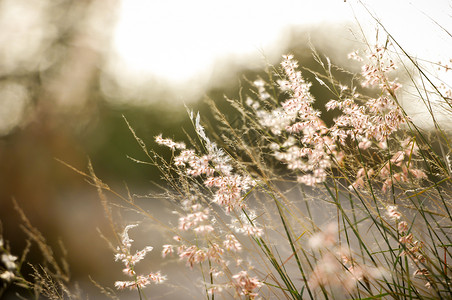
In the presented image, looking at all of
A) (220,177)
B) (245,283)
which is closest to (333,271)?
(245,283)

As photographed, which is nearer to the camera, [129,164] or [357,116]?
[357,116]

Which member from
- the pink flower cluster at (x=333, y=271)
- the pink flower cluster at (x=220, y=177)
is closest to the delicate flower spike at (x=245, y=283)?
the pink flower cluster at (x=333, y=271)

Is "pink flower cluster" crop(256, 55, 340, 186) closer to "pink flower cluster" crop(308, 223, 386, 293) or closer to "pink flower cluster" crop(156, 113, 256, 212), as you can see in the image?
"pink flower cluster" crop(156, 113, 256, 212)

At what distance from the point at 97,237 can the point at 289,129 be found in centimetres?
365

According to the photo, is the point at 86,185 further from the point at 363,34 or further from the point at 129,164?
the point at 363,34

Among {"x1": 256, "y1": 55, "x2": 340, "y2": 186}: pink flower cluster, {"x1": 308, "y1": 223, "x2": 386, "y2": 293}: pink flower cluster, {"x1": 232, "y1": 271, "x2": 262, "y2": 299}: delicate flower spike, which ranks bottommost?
{"x1": 232, "y1": 271, "x2": 262, "y2": 299}: delicate flower spike

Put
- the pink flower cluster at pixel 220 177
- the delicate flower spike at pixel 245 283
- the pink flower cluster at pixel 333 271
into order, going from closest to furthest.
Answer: the pink flower cluster at pixel 333 271 → the delicate flower spike at pixel 245 283 → the pink flower cluster at pixel 220 177

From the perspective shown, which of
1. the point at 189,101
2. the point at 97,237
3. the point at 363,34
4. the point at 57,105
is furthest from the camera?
the point at 189,101

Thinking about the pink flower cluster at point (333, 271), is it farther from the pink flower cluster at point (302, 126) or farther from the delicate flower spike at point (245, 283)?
the pink flower cluster at point (302, 126)

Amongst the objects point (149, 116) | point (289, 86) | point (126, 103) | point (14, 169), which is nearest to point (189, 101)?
point (149, 116)

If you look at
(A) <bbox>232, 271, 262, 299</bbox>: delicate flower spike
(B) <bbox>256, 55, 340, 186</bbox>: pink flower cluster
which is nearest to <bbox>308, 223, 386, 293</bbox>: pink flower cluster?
(A) <bbox>232, 271, 262, 299</bbox>: delicate flower spike

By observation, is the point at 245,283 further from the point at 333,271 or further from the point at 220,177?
the point at 220,177

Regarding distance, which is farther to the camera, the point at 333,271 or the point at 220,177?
the point at 220,177

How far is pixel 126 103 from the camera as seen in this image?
7.02 meters
